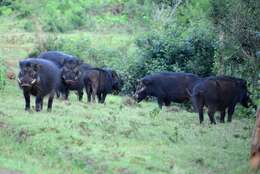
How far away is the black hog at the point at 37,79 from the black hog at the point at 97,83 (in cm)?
387

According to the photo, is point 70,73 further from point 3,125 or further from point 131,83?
point 3,125

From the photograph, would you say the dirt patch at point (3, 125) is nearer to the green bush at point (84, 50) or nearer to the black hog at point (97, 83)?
the black hog at point (97, 83)

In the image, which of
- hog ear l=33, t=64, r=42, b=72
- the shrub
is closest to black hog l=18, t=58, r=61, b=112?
hog ear l=33, t=64, r=42, b=72

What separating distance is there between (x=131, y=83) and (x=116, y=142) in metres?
12.8

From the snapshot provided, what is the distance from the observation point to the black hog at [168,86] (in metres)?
20.0

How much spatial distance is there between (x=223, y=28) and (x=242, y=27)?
1236 millimetres

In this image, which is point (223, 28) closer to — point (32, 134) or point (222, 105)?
point (222, 105)

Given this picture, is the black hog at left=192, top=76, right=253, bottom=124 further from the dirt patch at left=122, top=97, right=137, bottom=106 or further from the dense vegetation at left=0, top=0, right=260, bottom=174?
the dirt patch at left=122, top=97, right=137, bottom=106

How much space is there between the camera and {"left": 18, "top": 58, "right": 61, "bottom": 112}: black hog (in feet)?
52.4

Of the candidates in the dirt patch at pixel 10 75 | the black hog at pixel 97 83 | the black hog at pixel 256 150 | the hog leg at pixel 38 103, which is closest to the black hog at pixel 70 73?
the black hog at pixel 97 83

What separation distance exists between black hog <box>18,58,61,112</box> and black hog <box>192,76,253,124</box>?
3.26 m

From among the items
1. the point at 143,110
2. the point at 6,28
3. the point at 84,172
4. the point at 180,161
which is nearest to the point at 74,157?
the point at 84,172

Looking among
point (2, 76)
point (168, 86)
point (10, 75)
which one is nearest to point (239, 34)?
point (168, 86)

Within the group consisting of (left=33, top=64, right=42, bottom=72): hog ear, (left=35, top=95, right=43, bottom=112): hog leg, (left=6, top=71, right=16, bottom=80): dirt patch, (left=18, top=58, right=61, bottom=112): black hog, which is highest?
(left=33, top=64, right=42, bottom=72): hog ear
